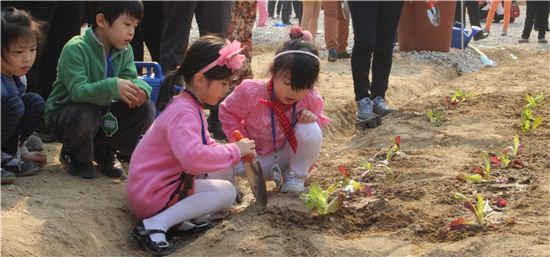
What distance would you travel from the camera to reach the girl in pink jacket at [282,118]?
4539mm

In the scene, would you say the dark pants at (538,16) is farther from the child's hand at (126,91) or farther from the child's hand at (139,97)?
the child's hand at (126,91)

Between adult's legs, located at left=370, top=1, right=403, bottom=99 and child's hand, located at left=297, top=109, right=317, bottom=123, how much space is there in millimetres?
2199

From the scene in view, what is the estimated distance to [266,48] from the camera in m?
12.2

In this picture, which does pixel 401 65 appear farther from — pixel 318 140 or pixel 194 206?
pixel 194 206

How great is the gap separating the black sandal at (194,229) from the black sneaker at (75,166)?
26.2 inches

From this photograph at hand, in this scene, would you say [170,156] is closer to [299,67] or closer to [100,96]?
[100,96]

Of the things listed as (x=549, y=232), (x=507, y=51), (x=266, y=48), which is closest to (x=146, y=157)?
(x=549, y=232)

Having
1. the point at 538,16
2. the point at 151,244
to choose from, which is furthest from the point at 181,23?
the point at 538,16

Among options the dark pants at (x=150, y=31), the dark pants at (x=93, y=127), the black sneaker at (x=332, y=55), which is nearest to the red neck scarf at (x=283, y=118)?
the dark pants at (x=93, y=127)

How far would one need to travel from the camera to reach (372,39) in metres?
6.52

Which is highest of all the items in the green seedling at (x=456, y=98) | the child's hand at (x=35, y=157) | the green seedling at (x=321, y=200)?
the child's hand at (x=35, y=157)

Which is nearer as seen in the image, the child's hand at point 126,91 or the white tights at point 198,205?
the white tights at point 198,205

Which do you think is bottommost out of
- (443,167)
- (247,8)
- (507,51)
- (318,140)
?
(507,51)

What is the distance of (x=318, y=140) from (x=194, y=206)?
835 millimetres
